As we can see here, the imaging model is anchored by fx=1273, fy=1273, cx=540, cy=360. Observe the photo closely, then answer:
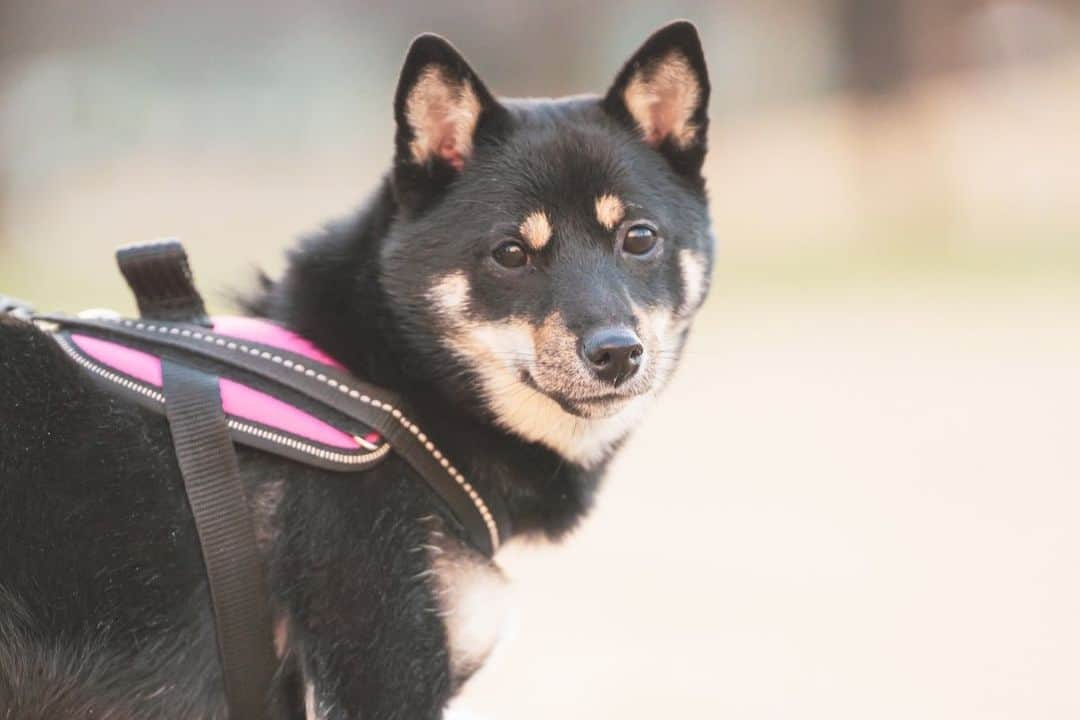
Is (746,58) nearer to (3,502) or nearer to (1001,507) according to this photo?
(1001,507)

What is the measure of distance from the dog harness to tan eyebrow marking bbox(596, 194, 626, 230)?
525 millimetres

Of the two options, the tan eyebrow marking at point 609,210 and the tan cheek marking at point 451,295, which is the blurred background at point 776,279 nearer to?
the tan cheek marking at point 451,295

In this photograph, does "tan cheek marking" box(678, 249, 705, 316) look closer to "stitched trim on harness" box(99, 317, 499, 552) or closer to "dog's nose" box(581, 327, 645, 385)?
"dog's nose" box(581, 327, 645, 385)

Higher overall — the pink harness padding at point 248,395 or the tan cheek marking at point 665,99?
the tan cheek marking at point 665,99

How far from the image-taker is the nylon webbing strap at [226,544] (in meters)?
2.03

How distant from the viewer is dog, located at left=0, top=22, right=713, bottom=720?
6.59ft

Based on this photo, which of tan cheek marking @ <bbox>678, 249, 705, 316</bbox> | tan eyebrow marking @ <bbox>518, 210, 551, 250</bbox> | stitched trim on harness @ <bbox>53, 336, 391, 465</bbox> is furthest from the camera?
tan cheek marking @ <bbox>678, 249, 705, 316</bbox>

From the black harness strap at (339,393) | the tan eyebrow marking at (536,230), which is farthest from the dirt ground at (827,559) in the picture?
the tan eyebrow marking at (536,230)

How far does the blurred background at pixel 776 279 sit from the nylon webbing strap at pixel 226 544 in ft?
1.82

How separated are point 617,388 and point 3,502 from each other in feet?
3.41

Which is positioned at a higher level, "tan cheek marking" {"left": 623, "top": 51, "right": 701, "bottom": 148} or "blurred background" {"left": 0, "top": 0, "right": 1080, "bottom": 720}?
"tan cheek marking" {"left": 623, "top": 51, "right": 701, "bottom": 148}

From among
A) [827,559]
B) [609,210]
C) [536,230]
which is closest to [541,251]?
[536,230]

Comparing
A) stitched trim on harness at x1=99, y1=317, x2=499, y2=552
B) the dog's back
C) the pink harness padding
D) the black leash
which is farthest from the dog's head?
the dog's back

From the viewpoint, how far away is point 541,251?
7.79ft
